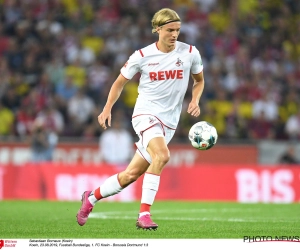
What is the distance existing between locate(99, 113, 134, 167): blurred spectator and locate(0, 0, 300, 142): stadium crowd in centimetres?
57

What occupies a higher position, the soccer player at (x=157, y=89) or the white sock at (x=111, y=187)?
the soccer player at (x=157, y=89)

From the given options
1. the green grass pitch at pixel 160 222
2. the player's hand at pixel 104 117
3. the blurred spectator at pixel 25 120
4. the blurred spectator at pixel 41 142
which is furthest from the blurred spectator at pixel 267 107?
the player's hand at pixel 104 117

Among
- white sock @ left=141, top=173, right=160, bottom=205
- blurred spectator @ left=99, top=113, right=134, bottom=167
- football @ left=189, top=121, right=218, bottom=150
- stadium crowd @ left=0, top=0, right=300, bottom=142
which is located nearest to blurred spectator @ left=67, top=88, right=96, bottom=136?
stadium crowd @ left=0, top=0, right=300, bottom=142

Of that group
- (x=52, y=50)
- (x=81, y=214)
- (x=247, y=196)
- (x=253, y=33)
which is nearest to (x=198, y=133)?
(x=81, y=214)

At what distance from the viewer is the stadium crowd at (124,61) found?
20.0 meters

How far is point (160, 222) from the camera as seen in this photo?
10547 millimetres

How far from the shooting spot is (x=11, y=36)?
2141cm

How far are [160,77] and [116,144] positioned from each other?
395 inches

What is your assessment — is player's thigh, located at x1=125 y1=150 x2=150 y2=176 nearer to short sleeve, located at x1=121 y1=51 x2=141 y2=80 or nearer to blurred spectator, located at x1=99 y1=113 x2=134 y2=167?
short sleeve, located at x1=121 y1=51 x2=141 y2=80

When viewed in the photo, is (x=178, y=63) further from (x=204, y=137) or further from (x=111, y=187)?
(x=111, y=187)

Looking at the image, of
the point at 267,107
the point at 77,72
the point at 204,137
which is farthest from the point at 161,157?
the point at 77,72

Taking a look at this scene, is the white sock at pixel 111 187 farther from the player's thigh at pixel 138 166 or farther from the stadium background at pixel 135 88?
the stadium background at pixel 135 88

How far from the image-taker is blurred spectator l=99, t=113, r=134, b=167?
19328mm

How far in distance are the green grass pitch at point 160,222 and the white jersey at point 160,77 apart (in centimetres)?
137
